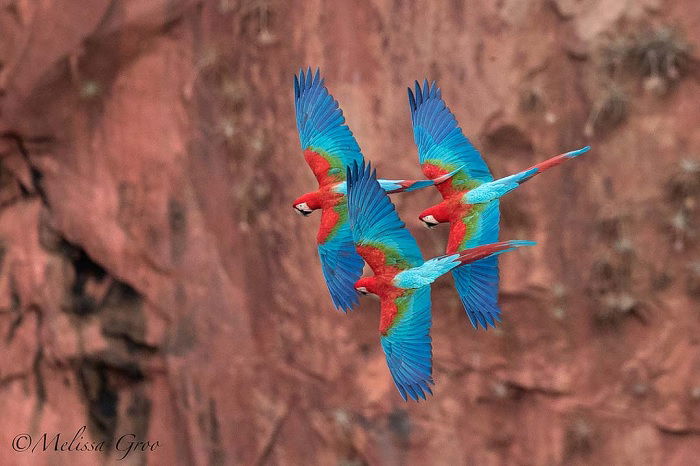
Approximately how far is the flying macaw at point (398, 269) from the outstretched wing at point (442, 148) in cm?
21

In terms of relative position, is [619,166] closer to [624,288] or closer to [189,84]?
[624,288]

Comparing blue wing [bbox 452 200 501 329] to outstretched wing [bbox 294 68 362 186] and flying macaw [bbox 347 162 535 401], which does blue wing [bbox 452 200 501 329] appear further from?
outstretched wing [bbox 294 68 362 186]

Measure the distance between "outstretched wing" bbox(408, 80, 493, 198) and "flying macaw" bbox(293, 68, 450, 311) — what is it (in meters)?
0.06

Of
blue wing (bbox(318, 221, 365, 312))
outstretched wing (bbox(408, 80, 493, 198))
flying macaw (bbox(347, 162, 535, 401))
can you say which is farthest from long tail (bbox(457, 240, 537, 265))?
blue wing (bbox(318, 221, 365, 312))

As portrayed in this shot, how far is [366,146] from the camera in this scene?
4117mm

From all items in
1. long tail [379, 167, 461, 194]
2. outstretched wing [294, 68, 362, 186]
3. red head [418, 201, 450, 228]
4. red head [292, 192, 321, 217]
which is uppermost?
outstretched wing [294, 68, 362, 186]

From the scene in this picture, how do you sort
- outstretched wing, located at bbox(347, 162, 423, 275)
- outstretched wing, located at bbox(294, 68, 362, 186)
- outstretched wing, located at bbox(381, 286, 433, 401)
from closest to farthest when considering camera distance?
outstretched wing, located at bbox(347, 162, 423, 275)
outstretched wing, located at bbox(381, 286, 433, 401)
outstretched wing, located at bbox(294, 68, 362, 186)

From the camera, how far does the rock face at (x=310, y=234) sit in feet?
13.2

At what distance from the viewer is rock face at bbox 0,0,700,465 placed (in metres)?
4.02

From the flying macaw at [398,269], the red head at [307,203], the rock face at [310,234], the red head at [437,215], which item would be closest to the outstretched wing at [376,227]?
the flying macaw at [398,269]

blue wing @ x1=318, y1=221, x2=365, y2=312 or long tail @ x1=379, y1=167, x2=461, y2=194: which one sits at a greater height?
long tail @ x1=379, y1=167, x2=461, y2=194

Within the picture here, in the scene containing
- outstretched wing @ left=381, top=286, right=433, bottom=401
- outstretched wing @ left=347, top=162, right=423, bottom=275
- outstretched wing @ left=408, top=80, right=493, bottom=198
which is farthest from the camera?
outstretched wing @ left=408, top=80, right=493, bottom=198

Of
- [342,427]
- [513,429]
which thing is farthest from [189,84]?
[513,429]

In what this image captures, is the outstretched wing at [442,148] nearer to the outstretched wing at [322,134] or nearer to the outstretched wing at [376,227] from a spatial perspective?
the outstretched wing at [322,134]
